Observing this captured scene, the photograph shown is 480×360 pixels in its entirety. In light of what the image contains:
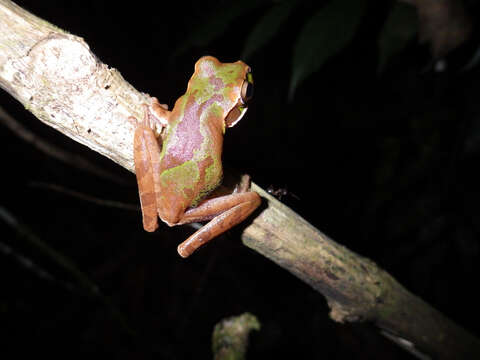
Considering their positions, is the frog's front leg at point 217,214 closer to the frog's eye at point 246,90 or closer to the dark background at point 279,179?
the frog's eye at point 246,90

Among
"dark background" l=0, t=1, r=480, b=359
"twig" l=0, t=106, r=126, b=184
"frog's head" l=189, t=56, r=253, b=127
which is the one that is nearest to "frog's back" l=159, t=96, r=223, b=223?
"frog's head" l=189, t=56, r=253, b=127

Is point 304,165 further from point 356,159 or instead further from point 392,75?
point 392,75

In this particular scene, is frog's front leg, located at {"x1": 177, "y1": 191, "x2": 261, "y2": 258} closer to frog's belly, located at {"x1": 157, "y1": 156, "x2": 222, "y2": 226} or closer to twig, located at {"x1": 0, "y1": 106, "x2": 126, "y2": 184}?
frog's belly, located at {"x1": 157, "y1": 156, "x2": 222, "y2": 226}

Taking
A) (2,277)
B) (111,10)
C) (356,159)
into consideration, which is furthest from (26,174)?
(356,159)

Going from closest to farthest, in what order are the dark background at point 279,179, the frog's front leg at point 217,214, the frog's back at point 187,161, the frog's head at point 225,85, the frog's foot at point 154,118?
the frog's foot at point 154,118
the frog's front leg at point 217,214
the frog's back at point 187,161
the frog's head at point 225,85
the dark background at point 279,179

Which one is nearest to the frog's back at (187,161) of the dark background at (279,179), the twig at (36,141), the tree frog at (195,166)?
the tree frog at (195,166)

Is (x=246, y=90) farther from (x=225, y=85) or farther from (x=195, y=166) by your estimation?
(x=195, y=166)

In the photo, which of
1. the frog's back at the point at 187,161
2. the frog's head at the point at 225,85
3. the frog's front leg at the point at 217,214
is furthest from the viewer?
the frog's head at the point at 225,85

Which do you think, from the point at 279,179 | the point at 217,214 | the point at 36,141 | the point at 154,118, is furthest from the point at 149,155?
the point at 279,179
